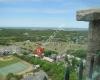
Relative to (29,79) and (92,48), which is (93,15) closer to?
(92,48)

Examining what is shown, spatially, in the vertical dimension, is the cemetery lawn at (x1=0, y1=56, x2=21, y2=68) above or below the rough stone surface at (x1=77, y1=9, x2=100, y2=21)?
below

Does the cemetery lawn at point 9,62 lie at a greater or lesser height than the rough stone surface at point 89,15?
lesser

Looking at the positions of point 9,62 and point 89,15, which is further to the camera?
point 9,62

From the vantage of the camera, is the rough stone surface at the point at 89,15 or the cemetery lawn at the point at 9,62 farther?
the cemetery lawn at the point at 9,62

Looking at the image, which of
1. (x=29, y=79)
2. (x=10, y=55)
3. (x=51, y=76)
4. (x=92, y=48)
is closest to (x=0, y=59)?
(x=10, y=55)

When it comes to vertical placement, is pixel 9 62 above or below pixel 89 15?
below

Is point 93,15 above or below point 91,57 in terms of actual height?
above

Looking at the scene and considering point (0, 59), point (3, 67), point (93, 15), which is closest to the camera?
point (93, 15)

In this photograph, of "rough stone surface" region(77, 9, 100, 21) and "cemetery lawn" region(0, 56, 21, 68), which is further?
"cemetery lawn" region(0, 56, 21, 68)
